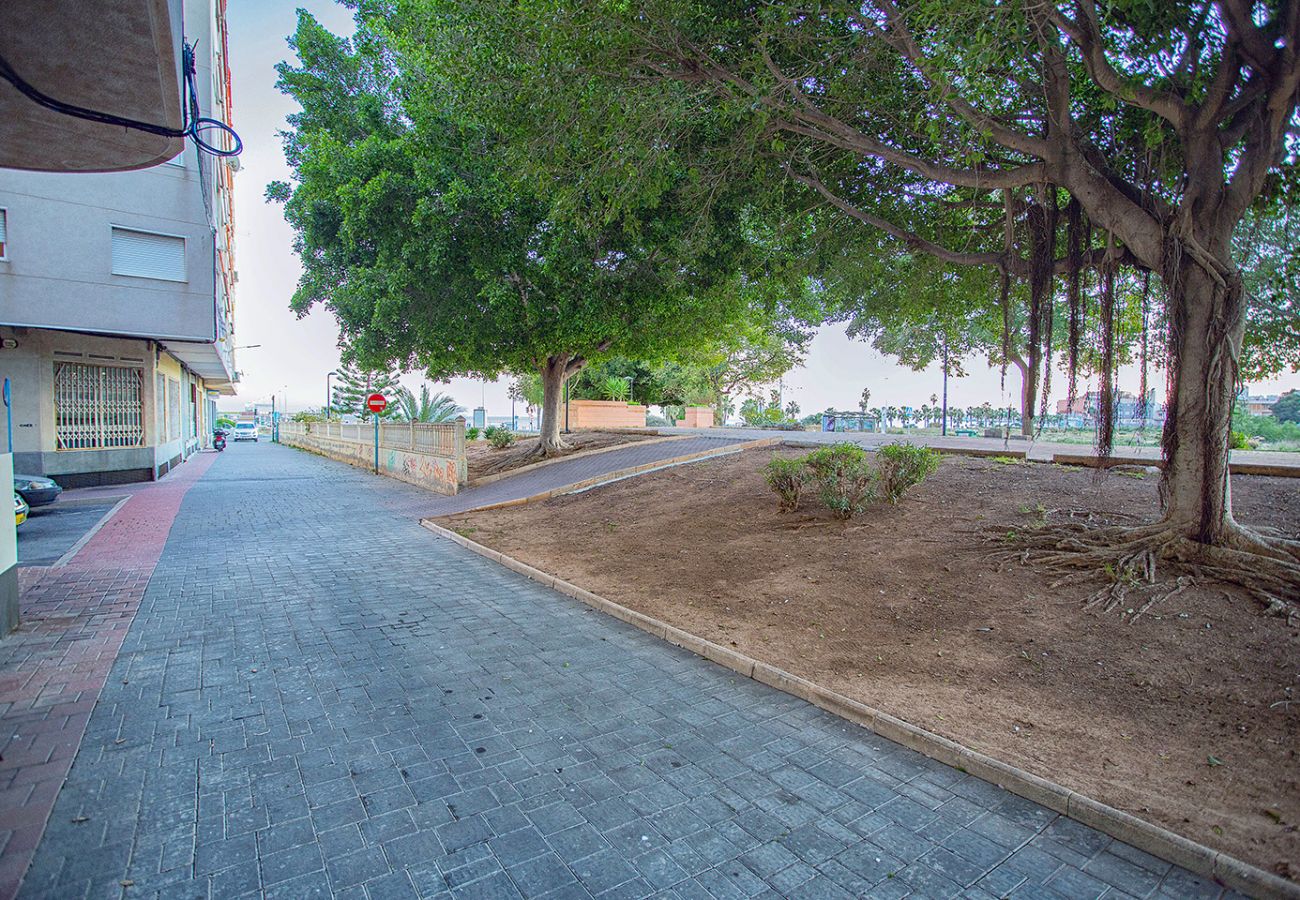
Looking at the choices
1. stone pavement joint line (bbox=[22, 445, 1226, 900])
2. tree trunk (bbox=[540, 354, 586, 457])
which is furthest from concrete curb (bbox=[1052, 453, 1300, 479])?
tree trunk (bbox=[540, 354, 586, 457])

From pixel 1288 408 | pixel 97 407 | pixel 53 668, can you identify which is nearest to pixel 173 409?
pixel 97 407

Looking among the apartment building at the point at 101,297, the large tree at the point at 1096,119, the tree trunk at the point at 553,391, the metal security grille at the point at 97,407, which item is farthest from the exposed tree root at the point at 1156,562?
the metal security grille at the point at 97,407

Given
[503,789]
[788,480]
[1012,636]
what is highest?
[788,480]

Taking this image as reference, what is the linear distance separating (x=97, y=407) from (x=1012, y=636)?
2080 centimetres

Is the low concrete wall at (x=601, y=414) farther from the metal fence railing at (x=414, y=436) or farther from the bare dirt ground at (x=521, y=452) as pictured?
the metal fence railing at (x=414, y=436)

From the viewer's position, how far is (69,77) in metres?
3.54

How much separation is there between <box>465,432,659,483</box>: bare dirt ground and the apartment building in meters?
7.65

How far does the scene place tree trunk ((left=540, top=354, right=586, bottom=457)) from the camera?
61.5 ft

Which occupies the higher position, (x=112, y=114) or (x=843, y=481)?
(x=112, y=114)

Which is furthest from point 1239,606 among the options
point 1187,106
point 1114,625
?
point 1187,106

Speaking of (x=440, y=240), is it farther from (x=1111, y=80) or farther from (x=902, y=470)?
(x=1111, y=80)

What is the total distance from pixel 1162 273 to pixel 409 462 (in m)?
17.5

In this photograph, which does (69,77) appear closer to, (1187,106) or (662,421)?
(1187,106)

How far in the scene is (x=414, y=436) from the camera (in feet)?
60.3
